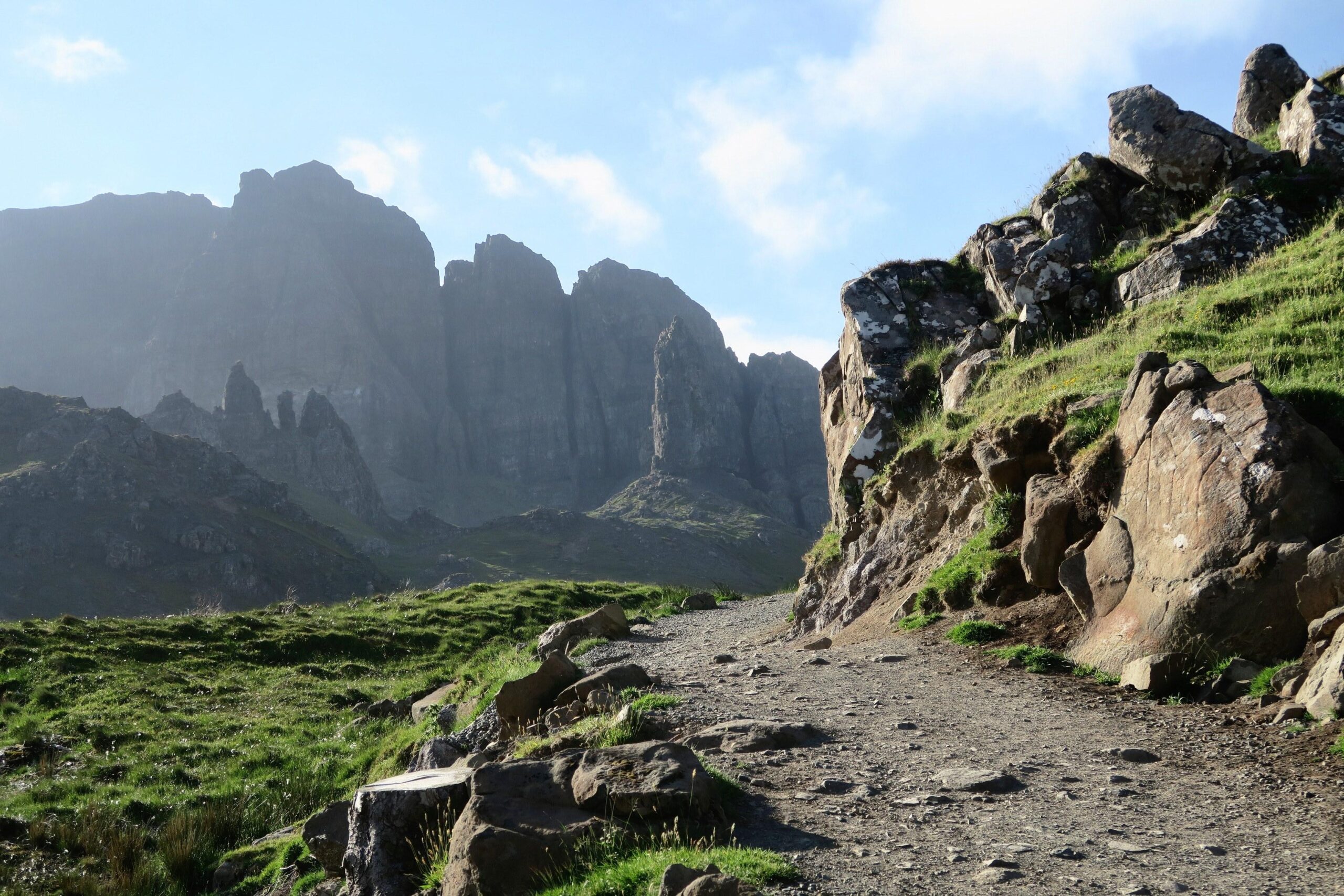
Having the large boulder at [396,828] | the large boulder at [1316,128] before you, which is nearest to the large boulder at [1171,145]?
the large boulder at [1316,128]

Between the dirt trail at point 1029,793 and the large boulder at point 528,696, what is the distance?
6.37 ft

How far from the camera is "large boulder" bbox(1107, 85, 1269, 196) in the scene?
21391mm

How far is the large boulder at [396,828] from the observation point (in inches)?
340

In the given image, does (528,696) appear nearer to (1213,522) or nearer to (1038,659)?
(1038,659)

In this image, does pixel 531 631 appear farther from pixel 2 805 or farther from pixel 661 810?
pixel 661 810

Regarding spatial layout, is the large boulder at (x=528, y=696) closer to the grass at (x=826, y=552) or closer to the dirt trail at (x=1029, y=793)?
the dirt trail at (x=1029, y=793)

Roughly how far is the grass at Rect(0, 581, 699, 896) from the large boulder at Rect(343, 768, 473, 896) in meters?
6.61

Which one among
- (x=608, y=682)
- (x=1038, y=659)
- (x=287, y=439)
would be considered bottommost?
(x=608, y=682)

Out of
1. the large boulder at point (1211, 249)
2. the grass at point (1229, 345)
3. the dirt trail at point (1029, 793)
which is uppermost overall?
the large boulder at point (1211, 249)

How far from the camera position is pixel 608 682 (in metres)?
12.7

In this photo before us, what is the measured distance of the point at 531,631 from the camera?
34.0 meters

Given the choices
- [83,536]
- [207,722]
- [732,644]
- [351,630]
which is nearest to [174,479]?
[83,536]

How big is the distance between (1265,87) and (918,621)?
852 inches

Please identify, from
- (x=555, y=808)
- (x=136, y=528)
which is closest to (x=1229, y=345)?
(x=555, y=808)
